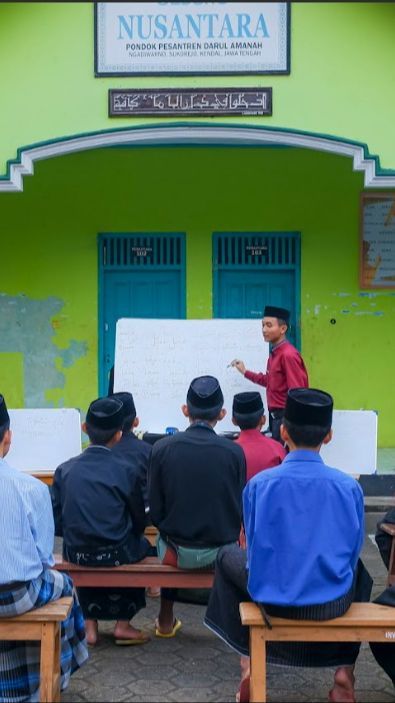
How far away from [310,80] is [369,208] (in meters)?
2.21

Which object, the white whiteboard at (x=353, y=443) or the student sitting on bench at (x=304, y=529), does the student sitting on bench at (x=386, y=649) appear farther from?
the white whiteboard at (x=353, y=443)

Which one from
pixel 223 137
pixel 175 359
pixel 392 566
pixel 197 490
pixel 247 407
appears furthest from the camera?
pixel 223 137

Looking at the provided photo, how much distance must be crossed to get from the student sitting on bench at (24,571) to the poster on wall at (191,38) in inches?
180

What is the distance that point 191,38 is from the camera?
815 cm

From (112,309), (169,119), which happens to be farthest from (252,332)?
(112,309)

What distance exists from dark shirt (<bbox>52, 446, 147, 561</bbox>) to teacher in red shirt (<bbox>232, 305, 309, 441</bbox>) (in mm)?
2501

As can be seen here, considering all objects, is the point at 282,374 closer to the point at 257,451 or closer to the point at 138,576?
the point at 257,451

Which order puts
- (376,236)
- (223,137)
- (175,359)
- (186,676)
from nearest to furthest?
(186,676) < (175,359) < (223,137) < (376,236)

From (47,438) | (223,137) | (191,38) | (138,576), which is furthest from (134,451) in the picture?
(191,38)

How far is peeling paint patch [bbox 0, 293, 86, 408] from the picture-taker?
10.1 metres

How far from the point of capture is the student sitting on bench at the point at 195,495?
5016mm

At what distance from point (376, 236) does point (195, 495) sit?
18.5ft

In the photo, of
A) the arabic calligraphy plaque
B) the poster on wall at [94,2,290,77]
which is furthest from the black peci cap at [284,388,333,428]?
the poster on wall at [94,2,290,77]

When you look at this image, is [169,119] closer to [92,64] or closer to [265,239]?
[92,64]
